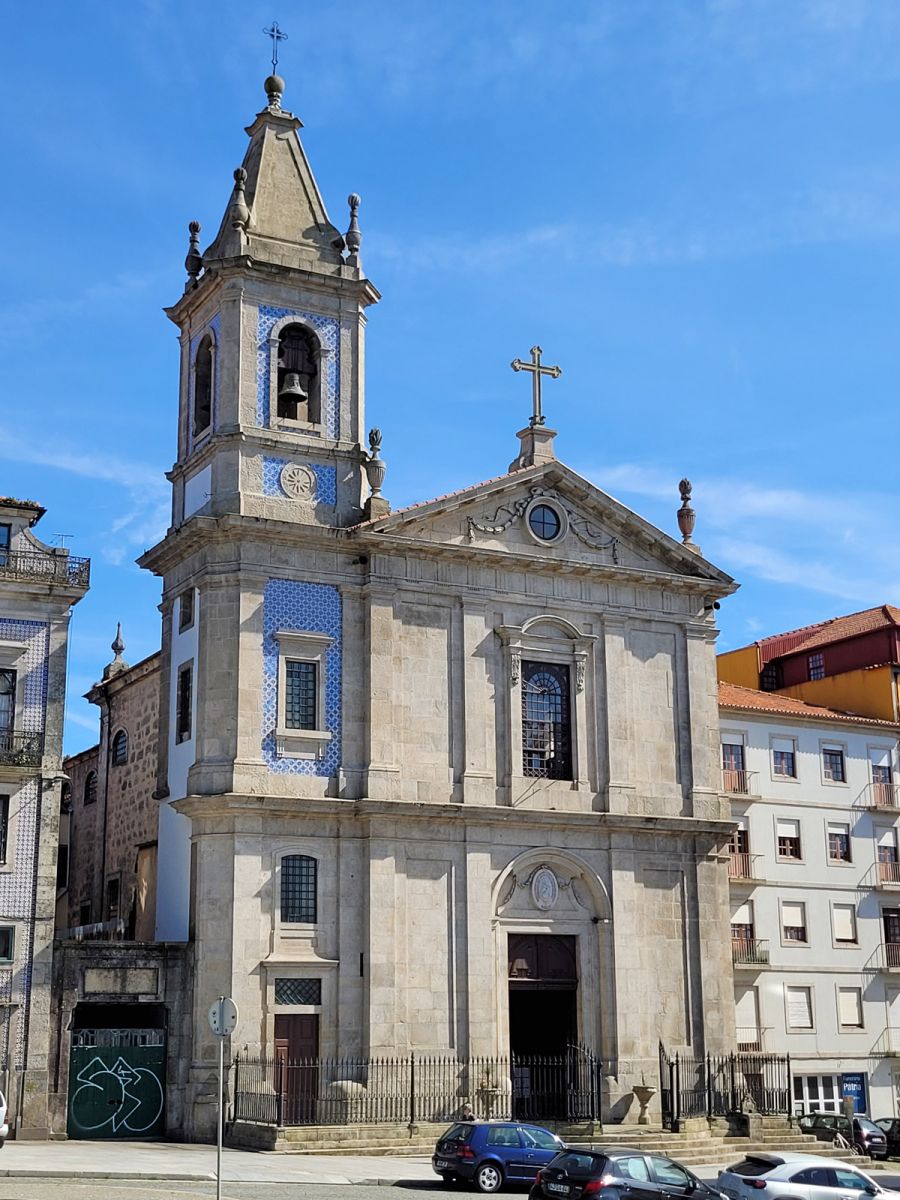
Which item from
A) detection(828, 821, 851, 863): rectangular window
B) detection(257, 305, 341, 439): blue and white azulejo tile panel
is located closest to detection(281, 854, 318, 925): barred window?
detection(257, 305, 341, 439): blue and white azulejo tile panel

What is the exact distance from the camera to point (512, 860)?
39.6m

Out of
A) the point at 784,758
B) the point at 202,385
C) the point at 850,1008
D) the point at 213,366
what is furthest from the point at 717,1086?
the point at 202,385

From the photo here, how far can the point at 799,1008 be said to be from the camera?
48.4m

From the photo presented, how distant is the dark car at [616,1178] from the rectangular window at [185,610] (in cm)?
1888

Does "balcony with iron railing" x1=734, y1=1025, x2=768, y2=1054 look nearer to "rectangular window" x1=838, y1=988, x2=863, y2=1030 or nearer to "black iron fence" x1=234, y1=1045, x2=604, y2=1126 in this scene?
"rectangular window" x1=838, y1=988, x2=863, y2=1030

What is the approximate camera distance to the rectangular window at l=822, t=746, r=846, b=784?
51125mm

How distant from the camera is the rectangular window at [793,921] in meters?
48.9

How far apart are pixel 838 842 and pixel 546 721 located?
14154 millimetres

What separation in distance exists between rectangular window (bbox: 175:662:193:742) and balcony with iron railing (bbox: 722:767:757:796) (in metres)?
17.7

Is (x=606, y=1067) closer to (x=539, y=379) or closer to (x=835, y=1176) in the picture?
(x=835, y=1176)

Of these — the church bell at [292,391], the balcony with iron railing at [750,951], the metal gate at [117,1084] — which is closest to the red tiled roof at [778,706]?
the balcony with iron railing at [750,951]

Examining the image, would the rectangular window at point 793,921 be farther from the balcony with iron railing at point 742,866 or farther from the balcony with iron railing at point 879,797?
the balcony with iron railing at point 879,797

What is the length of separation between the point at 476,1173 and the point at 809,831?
80.7 feet

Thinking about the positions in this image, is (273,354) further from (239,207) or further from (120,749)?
(120,749)
